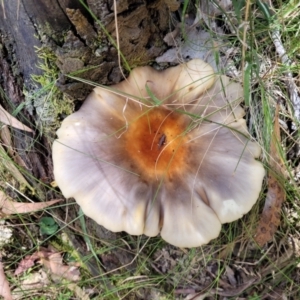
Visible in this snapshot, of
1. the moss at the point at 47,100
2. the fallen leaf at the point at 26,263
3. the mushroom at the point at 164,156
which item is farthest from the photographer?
the fallen leaf at the point at 26,263

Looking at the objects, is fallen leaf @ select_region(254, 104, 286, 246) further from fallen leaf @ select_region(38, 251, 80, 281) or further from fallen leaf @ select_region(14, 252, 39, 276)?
fallen leaf @ select_region(14, 252, 39, 276)

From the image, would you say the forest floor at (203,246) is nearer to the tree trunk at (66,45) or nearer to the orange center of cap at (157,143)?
the tree trunk at (66,45)

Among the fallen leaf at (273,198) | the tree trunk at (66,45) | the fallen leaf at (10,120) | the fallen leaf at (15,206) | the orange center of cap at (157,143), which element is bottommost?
the fallen leaf at (273,198)

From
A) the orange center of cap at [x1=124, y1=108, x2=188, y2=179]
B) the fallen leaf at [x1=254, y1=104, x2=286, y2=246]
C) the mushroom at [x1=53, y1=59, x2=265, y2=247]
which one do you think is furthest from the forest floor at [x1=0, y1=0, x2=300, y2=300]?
the orange center of cap at [x1=124, y1=108, x2=188, y2=179]

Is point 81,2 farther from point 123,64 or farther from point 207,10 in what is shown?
point 207,10

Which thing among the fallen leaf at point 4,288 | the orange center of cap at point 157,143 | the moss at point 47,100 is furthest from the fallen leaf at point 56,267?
the orange center of cap at point 157,143

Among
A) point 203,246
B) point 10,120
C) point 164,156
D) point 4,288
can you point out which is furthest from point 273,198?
point 4,288

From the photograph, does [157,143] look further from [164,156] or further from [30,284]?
[30,284]
